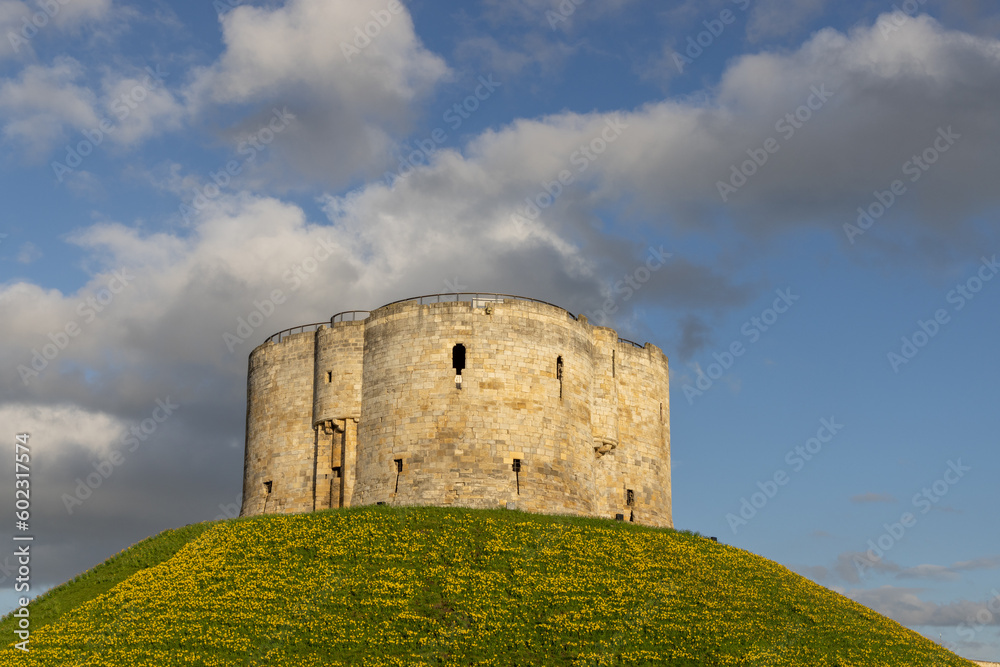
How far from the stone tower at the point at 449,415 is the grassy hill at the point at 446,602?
117 inches

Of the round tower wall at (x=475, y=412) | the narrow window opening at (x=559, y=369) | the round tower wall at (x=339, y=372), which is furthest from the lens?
the round tower wall at (x=339, y=372)

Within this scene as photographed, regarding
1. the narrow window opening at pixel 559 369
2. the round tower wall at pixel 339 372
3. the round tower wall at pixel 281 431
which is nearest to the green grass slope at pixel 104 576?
the round tower wall at pixel 281 431

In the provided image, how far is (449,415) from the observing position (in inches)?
1710

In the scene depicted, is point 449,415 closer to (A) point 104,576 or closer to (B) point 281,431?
(B) point 281,431

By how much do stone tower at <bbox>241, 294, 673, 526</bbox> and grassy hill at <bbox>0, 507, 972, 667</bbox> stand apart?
117 inches

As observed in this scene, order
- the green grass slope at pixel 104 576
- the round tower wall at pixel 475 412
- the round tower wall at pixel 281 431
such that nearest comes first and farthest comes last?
the green grass slope at pixel 104 576 → the round tower wall at pixel 475 412 → the round tower wall at pixel 281 431

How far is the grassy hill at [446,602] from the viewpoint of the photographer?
100 ft

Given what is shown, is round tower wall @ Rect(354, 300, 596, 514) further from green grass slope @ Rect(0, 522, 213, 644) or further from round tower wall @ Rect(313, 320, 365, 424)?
green grass slope @ Rect(0, 522, 213, 644)

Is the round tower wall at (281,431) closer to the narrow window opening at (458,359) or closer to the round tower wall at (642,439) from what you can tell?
the narrow window opening at (458,359)

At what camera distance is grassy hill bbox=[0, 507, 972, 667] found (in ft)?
100

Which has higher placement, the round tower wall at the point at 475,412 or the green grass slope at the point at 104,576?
the round tower wall at the point at 475,412

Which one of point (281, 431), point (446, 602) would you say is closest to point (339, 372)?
point (281, 431)

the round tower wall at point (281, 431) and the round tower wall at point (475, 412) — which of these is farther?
the round tower wall at point (281, 431)

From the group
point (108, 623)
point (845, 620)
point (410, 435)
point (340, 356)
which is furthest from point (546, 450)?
point (108, 623)
